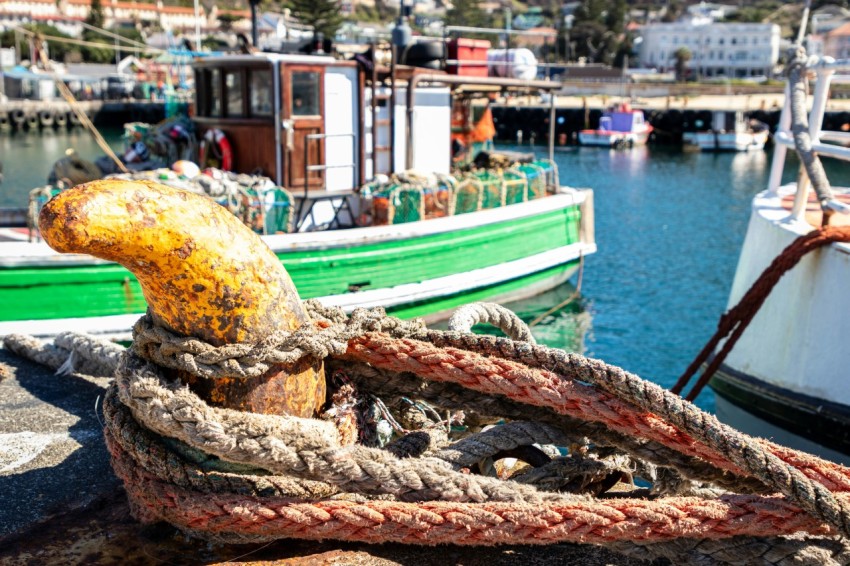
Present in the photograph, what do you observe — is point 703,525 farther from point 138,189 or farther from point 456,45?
point 456,45

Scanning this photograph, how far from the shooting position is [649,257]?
1939cm

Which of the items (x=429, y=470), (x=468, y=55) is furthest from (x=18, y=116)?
(x=429, y=470)

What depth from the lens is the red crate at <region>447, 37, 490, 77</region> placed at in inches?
521

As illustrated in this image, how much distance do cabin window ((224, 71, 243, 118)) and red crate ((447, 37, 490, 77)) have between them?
3.69 metres

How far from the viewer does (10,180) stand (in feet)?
105

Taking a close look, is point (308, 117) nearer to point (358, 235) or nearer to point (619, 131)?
point (358, 235)

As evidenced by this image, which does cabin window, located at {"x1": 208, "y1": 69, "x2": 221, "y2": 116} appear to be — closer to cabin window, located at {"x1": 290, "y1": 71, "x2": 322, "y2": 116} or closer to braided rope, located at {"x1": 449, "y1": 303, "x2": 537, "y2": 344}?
cabin window, located at {"x1": 290, "y1": 71, "x2": 322, "y2": 116}

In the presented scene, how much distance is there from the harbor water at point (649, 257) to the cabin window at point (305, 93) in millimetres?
4535

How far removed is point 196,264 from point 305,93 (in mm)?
8212

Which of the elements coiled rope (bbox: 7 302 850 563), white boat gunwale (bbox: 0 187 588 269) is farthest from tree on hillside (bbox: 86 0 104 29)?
coiled rope (bbox: 7 302 850 563)

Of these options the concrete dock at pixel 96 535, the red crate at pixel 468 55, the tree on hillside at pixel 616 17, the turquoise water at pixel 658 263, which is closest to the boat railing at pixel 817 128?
the turquoise water at pixel 658 263

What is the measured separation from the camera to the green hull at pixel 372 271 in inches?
323

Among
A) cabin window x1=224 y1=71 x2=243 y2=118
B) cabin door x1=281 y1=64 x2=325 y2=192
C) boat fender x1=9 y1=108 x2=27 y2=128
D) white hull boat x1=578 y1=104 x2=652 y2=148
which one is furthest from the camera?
boat fender x1=9 y1=108 x2=27 y2=128

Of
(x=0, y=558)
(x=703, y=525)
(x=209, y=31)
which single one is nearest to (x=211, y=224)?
(x=0, y=558)
